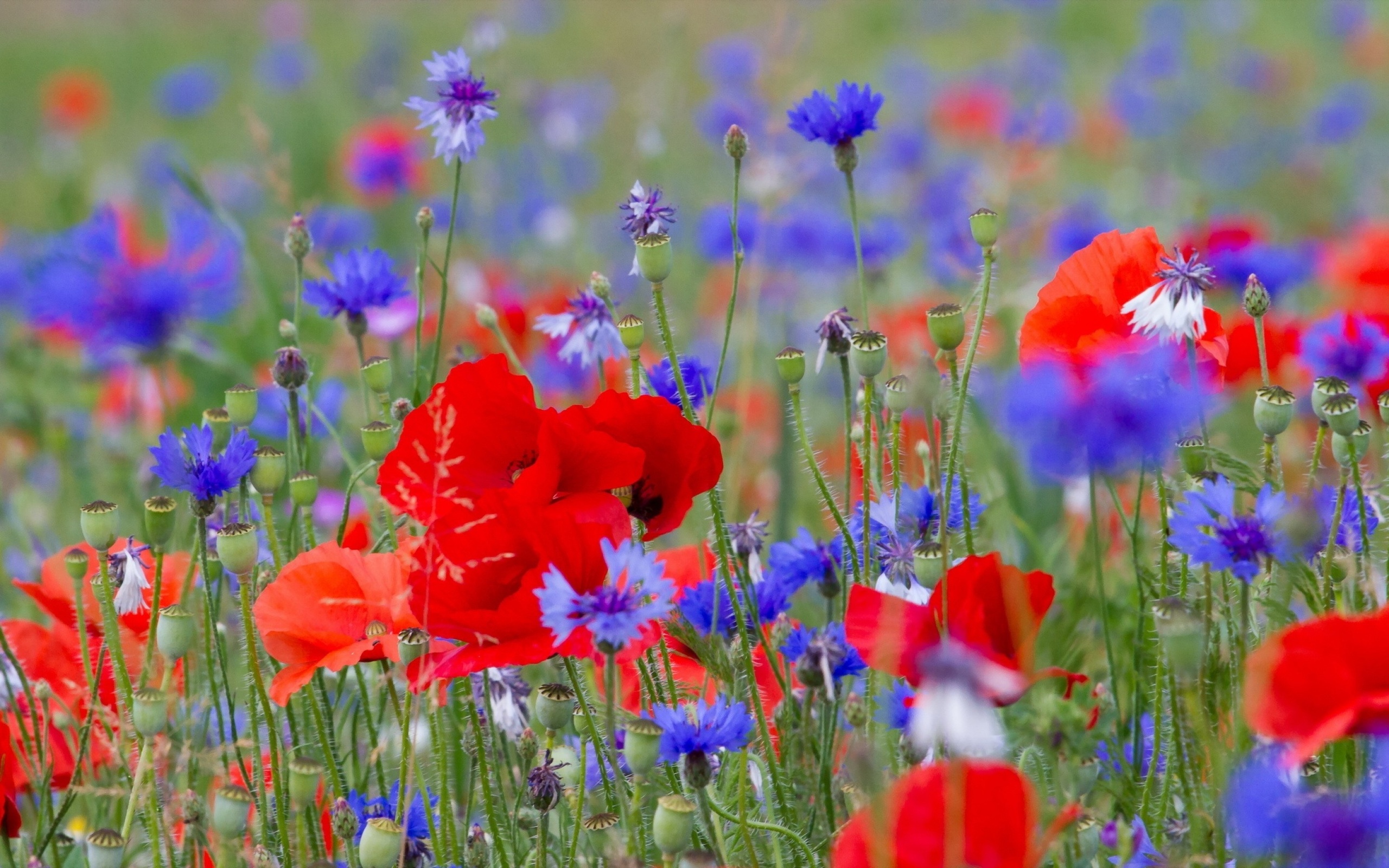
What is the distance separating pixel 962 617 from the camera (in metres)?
0.71

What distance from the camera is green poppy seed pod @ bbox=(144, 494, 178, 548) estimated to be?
80 centimetres

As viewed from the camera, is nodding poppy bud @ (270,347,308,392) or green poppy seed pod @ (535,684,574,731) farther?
nodding poppy bud @ (270,347,308,392)

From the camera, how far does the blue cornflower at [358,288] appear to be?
1.04 metres

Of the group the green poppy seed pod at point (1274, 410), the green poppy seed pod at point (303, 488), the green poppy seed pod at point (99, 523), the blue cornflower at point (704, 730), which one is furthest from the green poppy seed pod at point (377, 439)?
the green poppy seed pod at point (1274, 410)

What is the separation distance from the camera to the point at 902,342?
2.01m

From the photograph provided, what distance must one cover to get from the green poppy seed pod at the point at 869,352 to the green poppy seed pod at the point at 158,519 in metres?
0.40

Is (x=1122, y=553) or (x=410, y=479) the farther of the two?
(x=1122, y=553)

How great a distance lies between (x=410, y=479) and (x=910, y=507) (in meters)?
0.31

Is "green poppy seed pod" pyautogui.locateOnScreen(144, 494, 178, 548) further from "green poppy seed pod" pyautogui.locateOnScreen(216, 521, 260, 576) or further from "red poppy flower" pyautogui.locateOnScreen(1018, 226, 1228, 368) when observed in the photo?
"red poppy flower" pyautogui.locateOnScreen(1018, 226, 1228, 368)

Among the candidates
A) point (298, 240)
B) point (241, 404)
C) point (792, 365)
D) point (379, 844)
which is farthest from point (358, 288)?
point (379, 844)

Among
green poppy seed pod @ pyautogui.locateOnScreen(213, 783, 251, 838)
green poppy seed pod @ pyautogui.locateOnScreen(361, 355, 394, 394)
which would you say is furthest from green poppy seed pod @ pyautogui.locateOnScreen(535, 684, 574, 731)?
green poppy seed pod @ pyautogui.locateOnScreen(361, 355, 394, 394)

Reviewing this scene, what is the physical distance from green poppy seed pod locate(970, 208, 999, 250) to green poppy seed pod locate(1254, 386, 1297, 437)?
18 cm

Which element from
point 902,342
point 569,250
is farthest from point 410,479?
point 569,250

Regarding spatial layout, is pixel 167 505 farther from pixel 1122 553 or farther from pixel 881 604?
pixel 1122 553
